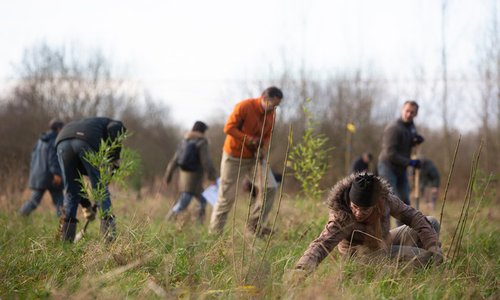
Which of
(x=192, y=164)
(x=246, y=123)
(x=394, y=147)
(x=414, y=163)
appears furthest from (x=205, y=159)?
(x=414, y=163)

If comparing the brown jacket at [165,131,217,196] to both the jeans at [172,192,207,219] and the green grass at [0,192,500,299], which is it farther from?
the green grass at [0,192,500,299]

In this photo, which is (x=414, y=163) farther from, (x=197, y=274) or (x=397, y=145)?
(x=197, y=274)

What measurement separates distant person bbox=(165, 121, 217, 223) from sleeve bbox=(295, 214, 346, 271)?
192 inches

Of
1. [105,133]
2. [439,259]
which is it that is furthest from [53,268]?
[439,259]

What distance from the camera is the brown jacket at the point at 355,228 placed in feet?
11.6

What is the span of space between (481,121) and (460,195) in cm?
314

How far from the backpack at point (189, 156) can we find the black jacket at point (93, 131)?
10.9ft

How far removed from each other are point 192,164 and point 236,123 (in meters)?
2.74

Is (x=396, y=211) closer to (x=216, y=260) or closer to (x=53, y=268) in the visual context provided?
(x=216, y=260)

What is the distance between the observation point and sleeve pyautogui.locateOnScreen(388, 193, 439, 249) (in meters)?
3.80

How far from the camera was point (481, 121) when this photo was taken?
1892 cm

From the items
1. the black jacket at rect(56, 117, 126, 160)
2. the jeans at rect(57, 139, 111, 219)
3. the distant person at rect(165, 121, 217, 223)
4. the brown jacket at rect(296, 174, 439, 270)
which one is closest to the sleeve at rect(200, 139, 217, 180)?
the distant person at rect(165, 121, 217, 223)

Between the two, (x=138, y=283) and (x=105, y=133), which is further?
(x=105, y=133)

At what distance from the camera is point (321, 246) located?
11.6 ft
